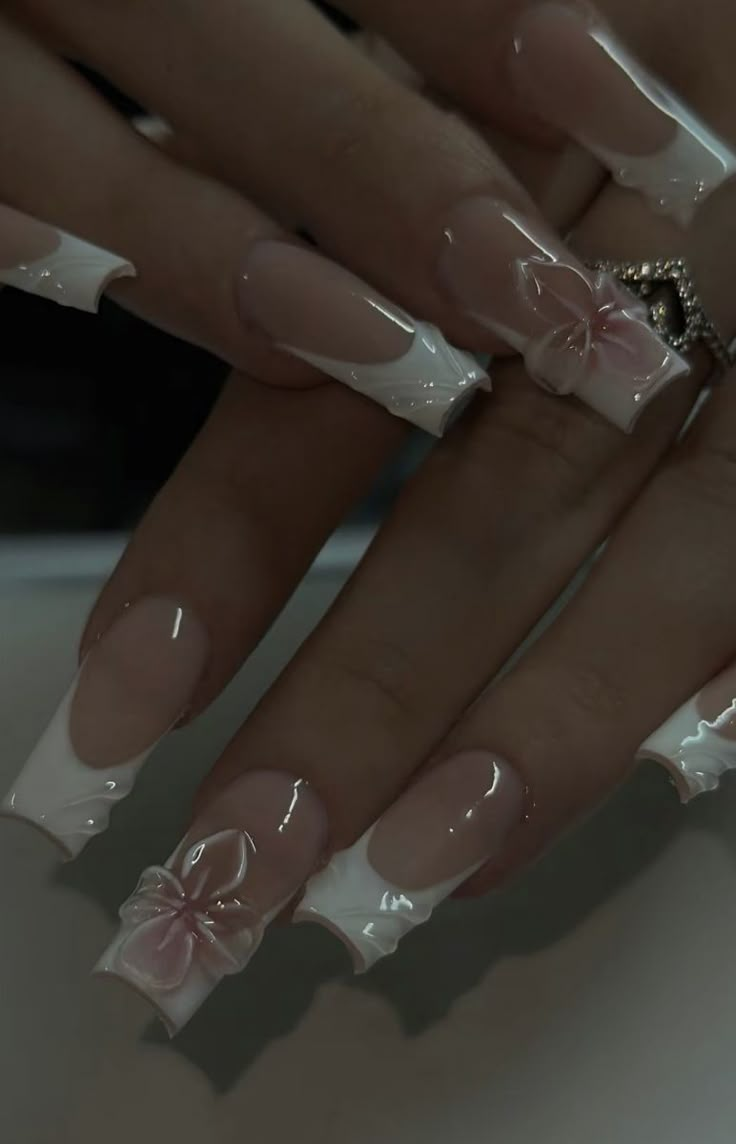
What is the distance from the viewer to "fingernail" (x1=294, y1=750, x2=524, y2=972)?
15.8 inches

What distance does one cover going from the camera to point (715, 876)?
47 centimetres

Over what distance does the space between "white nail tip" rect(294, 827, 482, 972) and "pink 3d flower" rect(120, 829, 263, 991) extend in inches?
1.0

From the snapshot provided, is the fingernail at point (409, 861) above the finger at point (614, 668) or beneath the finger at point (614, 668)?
beneath

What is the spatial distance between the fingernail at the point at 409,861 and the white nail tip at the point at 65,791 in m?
0.09

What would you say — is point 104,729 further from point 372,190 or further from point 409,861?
point 372,190

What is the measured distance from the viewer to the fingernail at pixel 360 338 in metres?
0.43

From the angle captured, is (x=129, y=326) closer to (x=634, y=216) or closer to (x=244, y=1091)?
(x=634, y=216)

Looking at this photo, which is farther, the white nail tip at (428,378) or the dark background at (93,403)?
the dark background at (93,403)

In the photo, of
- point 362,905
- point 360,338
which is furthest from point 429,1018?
point 360,338

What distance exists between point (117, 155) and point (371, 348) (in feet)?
0.57

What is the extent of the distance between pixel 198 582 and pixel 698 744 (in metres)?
0.22

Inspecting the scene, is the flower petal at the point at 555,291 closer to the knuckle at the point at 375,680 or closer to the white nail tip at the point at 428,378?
the white nail tip at the point at 428,378

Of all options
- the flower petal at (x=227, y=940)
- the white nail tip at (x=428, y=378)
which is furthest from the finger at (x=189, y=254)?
the flower petal at (x=227, y=940)

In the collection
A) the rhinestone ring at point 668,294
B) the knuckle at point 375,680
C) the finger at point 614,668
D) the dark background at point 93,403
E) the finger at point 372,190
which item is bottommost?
the dark background at point 93,403
